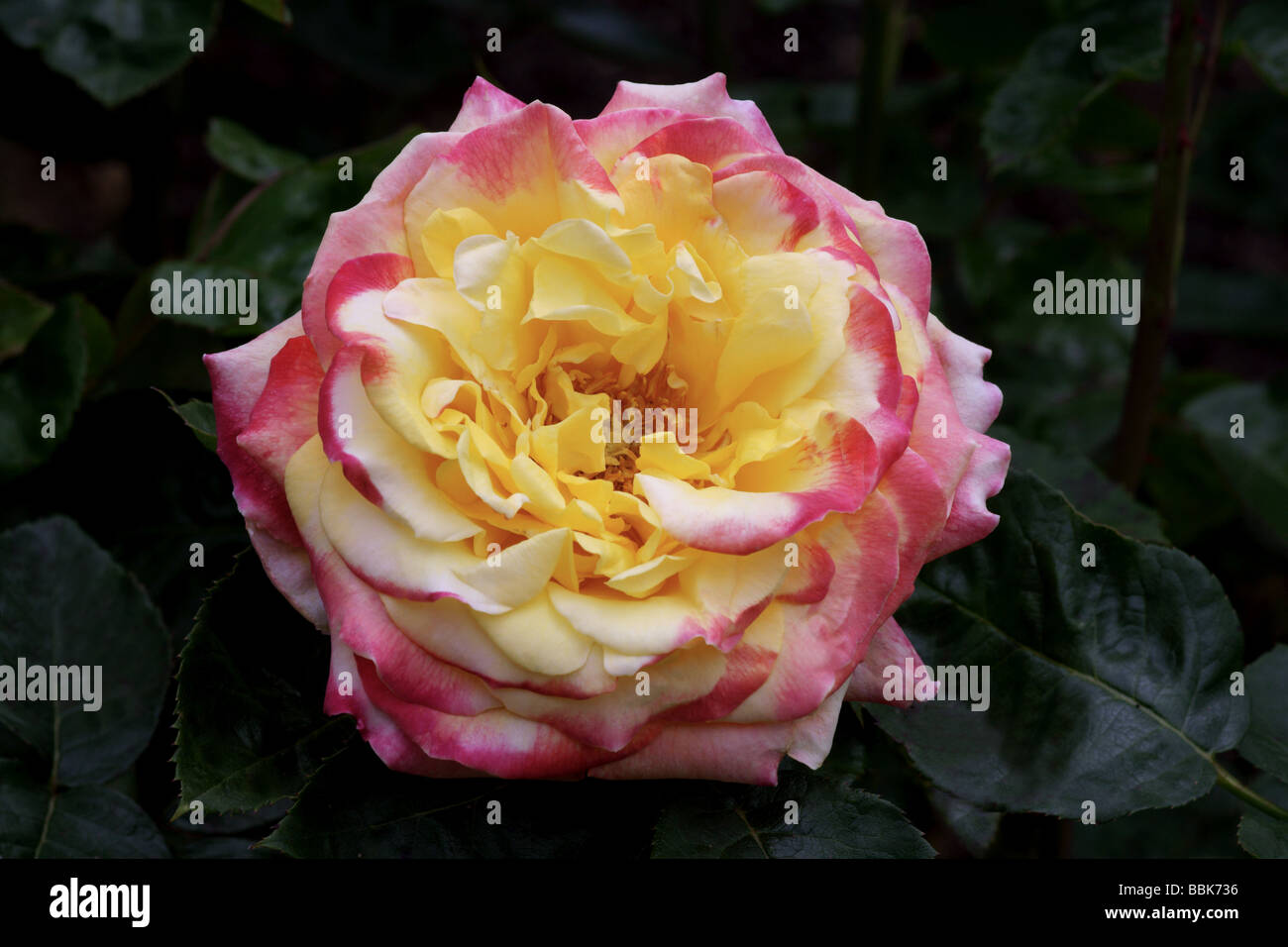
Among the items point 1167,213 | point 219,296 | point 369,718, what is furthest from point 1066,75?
point 369,718

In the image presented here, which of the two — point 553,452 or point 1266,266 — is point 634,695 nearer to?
point 553,452

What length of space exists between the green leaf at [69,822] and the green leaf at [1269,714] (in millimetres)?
851

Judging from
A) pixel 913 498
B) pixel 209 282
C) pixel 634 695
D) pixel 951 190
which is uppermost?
pixel 951 190

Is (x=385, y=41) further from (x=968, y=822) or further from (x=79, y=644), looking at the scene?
(x=968, y=822)

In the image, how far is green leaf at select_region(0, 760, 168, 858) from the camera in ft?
2.96

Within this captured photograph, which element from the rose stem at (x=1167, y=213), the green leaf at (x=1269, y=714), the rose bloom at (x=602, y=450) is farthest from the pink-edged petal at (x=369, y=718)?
Answer: the rose stem at (x=1167, y=213)

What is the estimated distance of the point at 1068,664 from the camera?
908mm

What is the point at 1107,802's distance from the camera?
845 millimetres

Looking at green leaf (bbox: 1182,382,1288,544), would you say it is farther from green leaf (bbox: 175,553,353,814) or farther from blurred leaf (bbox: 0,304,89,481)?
blurred leaf (bbox: 0,304,89,481)

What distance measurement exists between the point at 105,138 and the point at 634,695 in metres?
1.31

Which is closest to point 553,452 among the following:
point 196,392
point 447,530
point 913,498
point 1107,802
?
point 447,530

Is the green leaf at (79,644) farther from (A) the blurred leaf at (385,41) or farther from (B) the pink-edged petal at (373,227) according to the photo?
(A) the blurred leaf at (385,41)

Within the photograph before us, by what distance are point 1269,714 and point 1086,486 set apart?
330 millimetres

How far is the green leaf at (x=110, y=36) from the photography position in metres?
1.25
